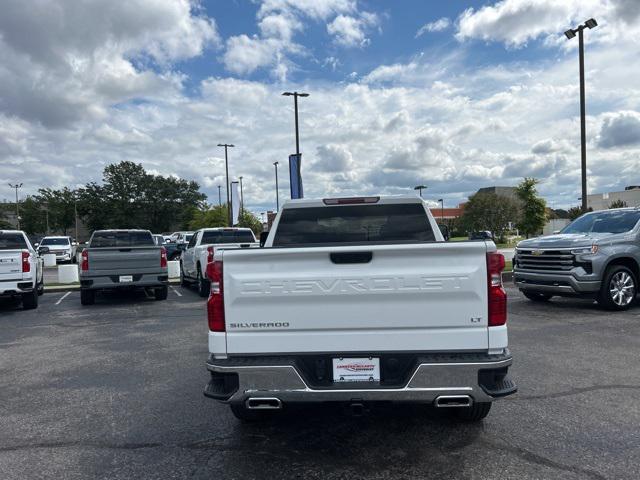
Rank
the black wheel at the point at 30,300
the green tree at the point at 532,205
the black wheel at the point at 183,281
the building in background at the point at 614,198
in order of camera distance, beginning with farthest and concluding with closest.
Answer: the building in background at the point at 614,198 < the green tree at the point at 532,205 < the black wheel at the point at 183,281 < the black wheel at the point at 30,300

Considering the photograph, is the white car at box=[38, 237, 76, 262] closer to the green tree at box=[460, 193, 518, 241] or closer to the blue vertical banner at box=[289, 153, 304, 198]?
the blue vertical banner at box=[289, 153, 304, 198]

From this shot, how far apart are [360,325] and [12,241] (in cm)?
1162

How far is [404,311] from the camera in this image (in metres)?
3.44

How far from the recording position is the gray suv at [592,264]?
9.70 meters

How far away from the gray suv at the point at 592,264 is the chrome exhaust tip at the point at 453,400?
735cm

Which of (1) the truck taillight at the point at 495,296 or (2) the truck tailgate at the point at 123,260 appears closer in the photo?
(1) the truck taillight at the point at 495,296

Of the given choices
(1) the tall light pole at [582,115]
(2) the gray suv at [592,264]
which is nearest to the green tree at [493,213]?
(1) the tall light pole at [582,115]

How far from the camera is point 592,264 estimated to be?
9.66 metres

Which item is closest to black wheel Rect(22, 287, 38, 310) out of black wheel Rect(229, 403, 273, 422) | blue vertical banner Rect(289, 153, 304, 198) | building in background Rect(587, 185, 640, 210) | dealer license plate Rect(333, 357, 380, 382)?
black wheel Rect(229, 403, 273, 422)

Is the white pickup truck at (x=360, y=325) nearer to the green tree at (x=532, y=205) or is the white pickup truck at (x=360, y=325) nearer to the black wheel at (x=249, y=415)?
the black wheel at (x=249, y=415)

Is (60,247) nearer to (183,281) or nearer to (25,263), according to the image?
(183,281)

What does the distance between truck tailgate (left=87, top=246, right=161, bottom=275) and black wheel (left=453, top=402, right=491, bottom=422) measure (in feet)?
31.9

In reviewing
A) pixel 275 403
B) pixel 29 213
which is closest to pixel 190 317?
pixel 275 403

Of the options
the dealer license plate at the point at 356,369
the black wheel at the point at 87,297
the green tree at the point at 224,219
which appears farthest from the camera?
the green tree at the point at 224,219
